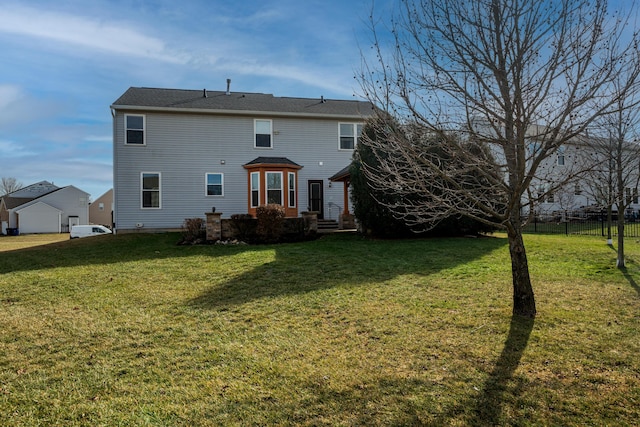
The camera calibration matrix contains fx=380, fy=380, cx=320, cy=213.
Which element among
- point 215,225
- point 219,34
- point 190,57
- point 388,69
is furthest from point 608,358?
point 190,57

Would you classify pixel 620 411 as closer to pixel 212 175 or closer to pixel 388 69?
pixel 388 69

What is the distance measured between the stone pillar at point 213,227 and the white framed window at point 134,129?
591cm

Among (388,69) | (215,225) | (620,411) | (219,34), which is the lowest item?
(620,411)

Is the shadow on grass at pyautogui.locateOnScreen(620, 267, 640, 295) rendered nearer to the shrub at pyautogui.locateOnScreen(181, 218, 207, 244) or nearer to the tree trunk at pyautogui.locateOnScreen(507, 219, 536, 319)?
the tree trunk at pyautogui.locateOnScreen(507, 219, 536, 319)

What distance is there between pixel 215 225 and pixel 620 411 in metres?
11.9

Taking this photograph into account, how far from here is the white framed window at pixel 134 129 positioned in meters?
16.2

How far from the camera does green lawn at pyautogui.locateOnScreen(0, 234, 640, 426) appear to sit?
2.93 meters

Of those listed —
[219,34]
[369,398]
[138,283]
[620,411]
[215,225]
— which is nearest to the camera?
[620,411]

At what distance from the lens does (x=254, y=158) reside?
17.4 m

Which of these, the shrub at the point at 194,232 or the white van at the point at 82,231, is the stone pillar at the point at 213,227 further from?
the white van at the point at 82,231

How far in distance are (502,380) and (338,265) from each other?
542 centimetres

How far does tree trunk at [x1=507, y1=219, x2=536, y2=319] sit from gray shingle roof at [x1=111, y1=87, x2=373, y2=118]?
12095 mm

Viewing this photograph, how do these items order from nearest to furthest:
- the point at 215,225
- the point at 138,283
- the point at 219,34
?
the point at 138,283 → the point at 219,34 → the point at 215,225

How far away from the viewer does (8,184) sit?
6419 centimetres
